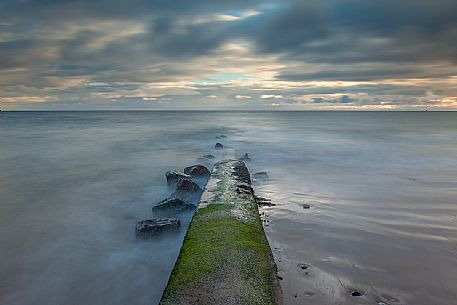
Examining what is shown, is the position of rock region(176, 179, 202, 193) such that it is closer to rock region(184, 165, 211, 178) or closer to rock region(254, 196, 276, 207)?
rock region(254, 196, 276, 207)

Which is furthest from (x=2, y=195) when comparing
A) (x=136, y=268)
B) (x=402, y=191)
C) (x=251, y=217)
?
(x=402, y=191)

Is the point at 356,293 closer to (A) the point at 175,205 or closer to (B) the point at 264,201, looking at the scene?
(B) the point at 264,201

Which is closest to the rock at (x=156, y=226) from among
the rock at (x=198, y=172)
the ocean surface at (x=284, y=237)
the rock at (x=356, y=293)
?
the ocean surface at (x=284, y=237)

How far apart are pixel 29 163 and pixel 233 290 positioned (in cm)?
1848

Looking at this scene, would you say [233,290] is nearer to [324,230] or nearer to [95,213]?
[324,230]

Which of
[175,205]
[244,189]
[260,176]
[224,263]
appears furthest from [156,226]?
[260,176]

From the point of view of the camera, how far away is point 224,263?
204 inches

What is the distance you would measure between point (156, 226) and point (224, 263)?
352 cm

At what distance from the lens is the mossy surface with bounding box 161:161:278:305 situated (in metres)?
4.43

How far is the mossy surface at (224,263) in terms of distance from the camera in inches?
174

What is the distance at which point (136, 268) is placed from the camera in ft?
22.8

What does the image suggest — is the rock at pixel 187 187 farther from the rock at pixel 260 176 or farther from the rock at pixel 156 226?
the rock at pixel 260 176

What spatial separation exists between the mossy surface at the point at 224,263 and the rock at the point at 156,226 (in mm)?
1068

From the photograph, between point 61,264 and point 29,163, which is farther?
point 29,163
